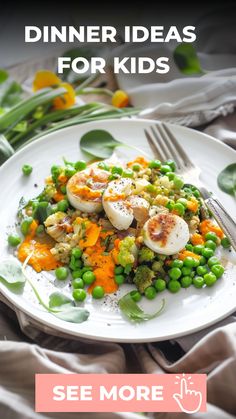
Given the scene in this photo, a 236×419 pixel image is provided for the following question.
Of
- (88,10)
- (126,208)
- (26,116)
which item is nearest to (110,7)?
(88,10)

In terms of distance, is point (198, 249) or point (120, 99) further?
point (120, 99)

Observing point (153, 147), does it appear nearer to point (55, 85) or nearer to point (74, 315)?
point (55, 85)

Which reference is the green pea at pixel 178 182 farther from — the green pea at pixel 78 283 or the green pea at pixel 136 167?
the green pea at pixel 78 283

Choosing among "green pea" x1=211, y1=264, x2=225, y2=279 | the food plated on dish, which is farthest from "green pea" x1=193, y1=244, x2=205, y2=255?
"green pea" x1=211, y1=264, x2=225, y2=279

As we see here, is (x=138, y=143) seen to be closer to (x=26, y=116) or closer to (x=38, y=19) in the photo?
(x=26, y=116)

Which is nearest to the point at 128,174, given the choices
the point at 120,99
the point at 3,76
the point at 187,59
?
the point at 120,99

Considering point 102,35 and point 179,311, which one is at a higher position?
point 102,35
